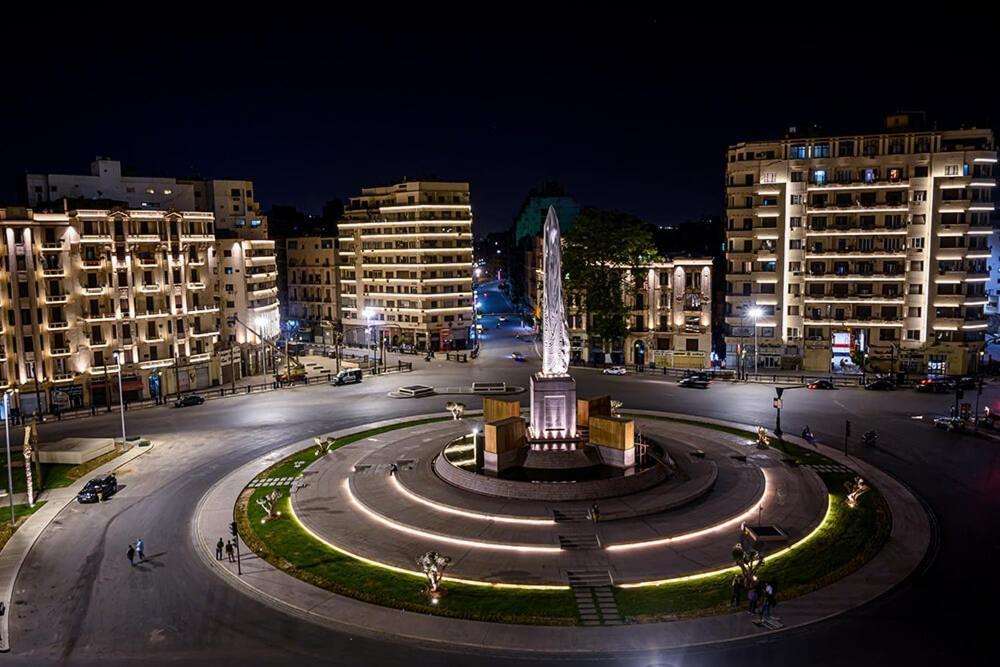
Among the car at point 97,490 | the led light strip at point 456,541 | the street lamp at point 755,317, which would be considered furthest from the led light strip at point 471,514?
the street lamp at point 755,317

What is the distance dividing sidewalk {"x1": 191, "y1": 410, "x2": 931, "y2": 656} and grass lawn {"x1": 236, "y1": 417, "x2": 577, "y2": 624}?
48 centimetres

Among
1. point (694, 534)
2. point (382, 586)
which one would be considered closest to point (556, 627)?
point (382, 586)

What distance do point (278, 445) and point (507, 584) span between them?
3047 centimetres

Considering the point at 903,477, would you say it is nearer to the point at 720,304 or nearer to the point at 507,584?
the point at 507,584

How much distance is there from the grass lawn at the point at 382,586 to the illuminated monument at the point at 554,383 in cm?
1471

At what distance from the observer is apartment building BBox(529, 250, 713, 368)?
291 ft

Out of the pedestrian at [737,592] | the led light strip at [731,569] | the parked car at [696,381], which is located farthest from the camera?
the parked car at [696,381]

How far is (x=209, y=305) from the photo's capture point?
83125 mm

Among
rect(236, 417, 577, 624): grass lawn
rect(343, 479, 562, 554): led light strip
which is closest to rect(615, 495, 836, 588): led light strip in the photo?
rect(236, 417, 577, 624): grass lawn

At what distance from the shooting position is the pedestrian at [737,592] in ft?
98.3

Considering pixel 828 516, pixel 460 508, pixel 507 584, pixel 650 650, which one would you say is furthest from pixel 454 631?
pixel 828 516

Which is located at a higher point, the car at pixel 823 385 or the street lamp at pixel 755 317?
the street lamp at pixel 755 317

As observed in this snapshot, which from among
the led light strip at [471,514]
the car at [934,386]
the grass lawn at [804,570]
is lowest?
the grass lawn at [804,570]

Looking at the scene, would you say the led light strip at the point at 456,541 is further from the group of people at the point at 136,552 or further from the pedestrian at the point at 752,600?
the group of people at the point at 136,552
